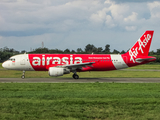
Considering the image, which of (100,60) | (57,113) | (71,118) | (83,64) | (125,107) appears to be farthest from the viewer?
(100,60)

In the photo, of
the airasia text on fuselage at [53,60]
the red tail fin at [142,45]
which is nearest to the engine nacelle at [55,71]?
the airasia text on fuselage at [53,60]

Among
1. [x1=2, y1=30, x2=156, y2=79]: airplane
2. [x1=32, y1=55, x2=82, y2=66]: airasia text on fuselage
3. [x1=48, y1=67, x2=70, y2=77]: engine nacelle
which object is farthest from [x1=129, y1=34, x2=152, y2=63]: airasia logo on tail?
[x1=48, y1=67, x2=70, y2=77]: engine nacelle

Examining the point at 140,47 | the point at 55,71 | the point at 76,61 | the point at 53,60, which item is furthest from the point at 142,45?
the point at 55,71

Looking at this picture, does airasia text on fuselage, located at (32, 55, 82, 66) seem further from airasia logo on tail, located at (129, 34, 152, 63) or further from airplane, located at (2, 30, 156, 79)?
airasia logo on tail, located at (129, 34, 152, 63)

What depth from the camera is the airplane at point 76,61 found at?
30.7m

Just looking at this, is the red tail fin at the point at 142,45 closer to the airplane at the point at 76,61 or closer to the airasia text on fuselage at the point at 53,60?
the airplane at the point at 76,61

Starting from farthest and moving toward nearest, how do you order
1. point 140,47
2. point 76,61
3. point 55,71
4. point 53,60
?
1. point 140,47
2. point 76,61
3. point 53,60
4. point 55,71

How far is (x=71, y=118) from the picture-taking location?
9.55 meters

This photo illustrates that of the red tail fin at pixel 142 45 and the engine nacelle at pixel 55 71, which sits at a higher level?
the red tail fin at pixel 142 45

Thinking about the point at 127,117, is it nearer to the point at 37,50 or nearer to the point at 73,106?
the point at 73,106

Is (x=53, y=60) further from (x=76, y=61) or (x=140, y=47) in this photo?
(x=140, y=47)

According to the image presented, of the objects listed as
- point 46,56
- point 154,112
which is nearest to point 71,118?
point 154,112

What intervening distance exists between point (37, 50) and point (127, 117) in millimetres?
70425

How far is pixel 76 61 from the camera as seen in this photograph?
31.7 metres
